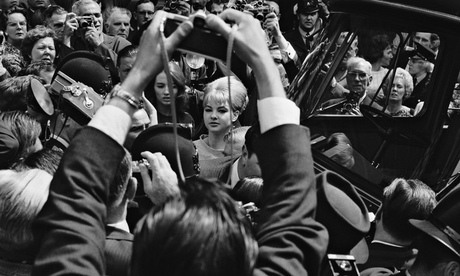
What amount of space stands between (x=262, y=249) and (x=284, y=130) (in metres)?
0.28

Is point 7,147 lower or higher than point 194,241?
lower

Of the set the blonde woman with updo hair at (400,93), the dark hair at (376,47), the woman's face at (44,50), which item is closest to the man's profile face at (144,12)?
the woman's face at (44,50)

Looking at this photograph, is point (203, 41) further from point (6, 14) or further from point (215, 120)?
point (6, 14)

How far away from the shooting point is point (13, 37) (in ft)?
35.8

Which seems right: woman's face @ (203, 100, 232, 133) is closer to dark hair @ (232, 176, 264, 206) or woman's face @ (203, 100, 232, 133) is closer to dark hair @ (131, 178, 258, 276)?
dark hair @ (232, 176, 264, 206)

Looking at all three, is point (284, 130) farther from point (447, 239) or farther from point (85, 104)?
point (85, 104)

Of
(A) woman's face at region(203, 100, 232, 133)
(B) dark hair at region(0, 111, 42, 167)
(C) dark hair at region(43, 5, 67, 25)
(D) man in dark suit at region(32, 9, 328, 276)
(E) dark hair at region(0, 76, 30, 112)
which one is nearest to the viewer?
(D) man in dark suit at region(32, 9, 328, 276)

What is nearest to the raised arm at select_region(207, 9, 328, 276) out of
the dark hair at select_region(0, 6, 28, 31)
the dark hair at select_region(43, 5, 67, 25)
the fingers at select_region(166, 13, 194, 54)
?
the fingers at select_region(166, 13, 194, 54)

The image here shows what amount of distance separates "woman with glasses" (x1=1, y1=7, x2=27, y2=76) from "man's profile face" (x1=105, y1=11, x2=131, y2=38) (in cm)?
97

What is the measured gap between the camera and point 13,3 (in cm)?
1212

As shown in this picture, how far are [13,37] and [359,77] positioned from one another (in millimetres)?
6512

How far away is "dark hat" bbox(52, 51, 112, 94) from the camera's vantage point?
6891mm

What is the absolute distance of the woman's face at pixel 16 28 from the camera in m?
10.9

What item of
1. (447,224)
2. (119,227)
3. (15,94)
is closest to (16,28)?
(15,94)
